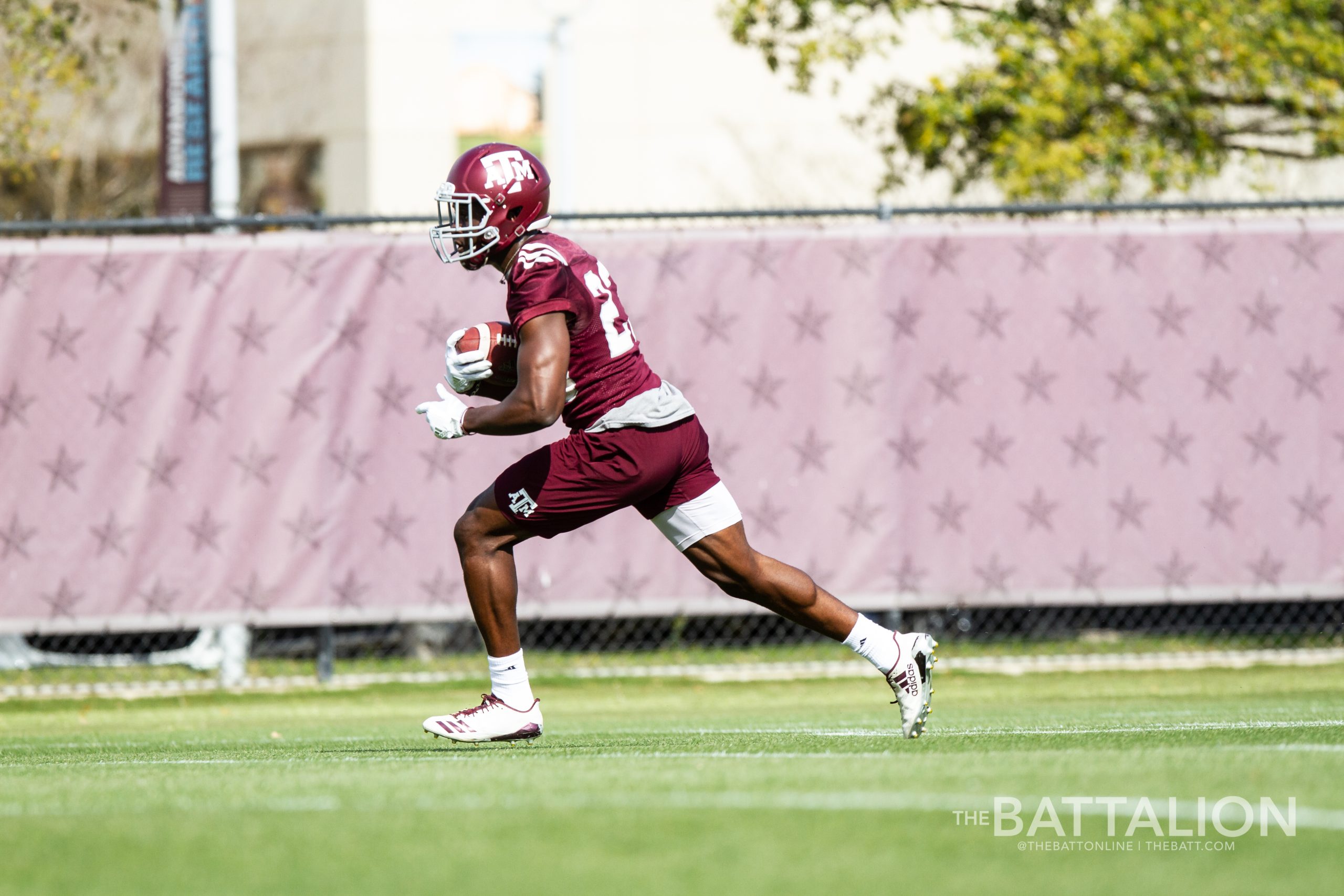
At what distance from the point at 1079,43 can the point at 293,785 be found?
9.14 metres

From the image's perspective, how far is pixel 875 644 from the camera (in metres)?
5.94

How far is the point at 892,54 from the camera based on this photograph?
24953 mm

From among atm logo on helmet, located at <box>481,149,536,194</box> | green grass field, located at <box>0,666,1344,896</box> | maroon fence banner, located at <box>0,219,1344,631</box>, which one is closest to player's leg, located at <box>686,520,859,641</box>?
green grass field, located at <box>0,666,1344,896</box>

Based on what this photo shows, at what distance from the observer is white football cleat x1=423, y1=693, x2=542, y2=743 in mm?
5766

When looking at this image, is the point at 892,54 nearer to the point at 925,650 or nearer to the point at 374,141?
the point at 374,141

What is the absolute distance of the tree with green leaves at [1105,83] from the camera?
11781 millimetres

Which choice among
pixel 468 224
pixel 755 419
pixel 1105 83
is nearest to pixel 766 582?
pixel 468 224

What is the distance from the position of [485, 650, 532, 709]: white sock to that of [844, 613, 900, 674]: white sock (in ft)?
3.74

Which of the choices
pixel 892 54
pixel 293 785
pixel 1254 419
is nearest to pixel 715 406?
pixel 1254 419

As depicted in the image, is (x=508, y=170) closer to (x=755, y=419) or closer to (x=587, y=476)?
(x=587, y=476)

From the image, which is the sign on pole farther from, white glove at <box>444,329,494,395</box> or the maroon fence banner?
white glove at <box>444,329,494,395</box>

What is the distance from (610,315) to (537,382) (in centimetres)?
44

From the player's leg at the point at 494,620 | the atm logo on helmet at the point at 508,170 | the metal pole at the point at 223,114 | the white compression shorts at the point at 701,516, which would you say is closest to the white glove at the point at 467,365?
the player's leg at the point at 494,620

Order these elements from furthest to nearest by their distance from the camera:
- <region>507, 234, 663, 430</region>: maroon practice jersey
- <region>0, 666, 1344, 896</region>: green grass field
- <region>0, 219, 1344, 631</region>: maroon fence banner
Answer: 1. <region>0, 219, 1344, 631</region>: maroon fence banner
2. <region>507, 234, 663, 430</region>: maroon practice jersey
3. <region>0, 666, 1344, 896</region>: green grass field
